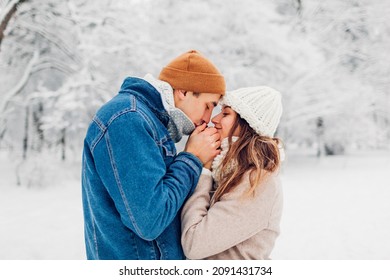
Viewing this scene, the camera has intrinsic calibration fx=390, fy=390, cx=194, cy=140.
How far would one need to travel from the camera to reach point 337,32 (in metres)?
15.2

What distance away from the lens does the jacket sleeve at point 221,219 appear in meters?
1.43

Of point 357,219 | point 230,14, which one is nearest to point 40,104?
point 230,14

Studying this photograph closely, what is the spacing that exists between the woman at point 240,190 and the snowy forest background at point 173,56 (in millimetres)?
4532

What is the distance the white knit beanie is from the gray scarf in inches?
9.3

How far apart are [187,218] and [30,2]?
351 inches

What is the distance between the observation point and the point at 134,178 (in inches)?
48.1

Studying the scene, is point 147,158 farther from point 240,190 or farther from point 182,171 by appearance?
point 240,190

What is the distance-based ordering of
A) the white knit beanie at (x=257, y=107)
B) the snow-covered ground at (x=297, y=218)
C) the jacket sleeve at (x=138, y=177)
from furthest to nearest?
the snow-covered ground at (x=297, y=218) < the white knit beanie at (x=257, y=107) < the jacket sleeve at (x=138, y=177)

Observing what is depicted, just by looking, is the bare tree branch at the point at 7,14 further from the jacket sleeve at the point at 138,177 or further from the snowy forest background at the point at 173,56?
the jacket sleeve at the point at 138,177

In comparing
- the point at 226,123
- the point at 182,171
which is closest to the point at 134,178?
the point at 182,171

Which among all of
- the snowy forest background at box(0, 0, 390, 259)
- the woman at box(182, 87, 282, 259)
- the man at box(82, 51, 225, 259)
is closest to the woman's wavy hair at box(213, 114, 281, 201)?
the woman at box(182, 87, 282, 259)

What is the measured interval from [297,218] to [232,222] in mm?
6417

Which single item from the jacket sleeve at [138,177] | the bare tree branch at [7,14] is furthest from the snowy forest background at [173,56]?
the jacket sleeve at [138,177]

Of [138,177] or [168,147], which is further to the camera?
[168,147]
